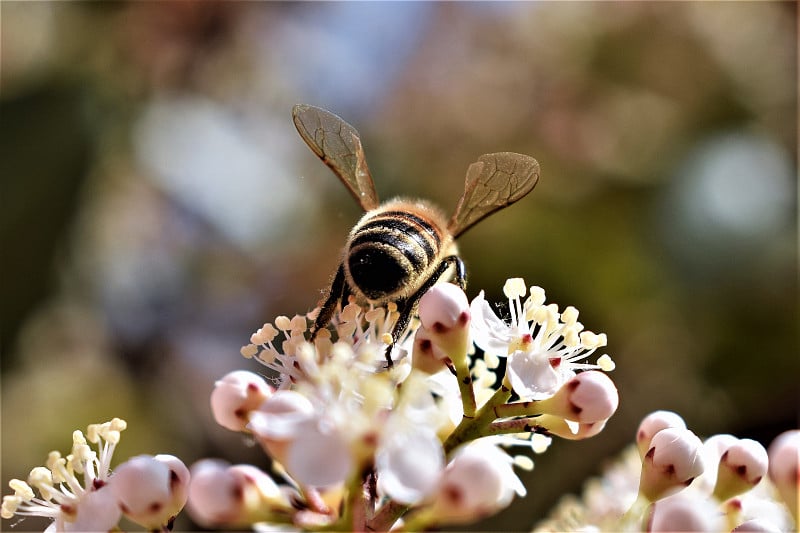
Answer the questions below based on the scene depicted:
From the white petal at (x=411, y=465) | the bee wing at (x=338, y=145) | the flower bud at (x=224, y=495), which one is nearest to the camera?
the white petal at (x=411, y=465)

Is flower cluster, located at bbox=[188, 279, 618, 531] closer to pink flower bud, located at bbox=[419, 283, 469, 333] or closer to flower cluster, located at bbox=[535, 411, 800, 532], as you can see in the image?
pink flower bud, located at bbox=[419, 283, 469, 333]

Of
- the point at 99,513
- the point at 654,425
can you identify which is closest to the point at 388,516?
the point at 99,513

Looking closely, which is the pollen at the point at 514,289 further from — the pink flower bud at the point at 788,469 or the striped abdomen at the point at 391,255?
the pink flower bud at the point at 788,469

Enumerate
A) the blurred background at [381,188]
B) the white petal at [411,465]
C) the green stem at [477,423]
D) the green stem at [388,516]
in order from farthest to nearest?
the blurred background at [381,188]
the green stem at [477,423]
the green stem at [388,516]
the white petal at [411,465]

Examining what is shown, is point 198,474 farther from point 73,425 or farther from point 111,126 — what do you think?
point 111,126

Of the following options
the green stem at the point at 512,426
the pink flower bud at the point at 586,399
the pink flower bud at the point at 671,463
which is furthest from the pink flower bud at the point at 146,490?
the pink flower bud at the point at 671,463

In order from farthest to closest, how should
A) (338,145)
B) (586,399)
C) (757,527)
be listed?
1. (338,145)
2. (586,399)
3. (757,527)

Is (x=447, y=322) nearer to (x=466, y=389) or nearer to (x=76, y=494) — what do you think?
(x=466, y=389)
